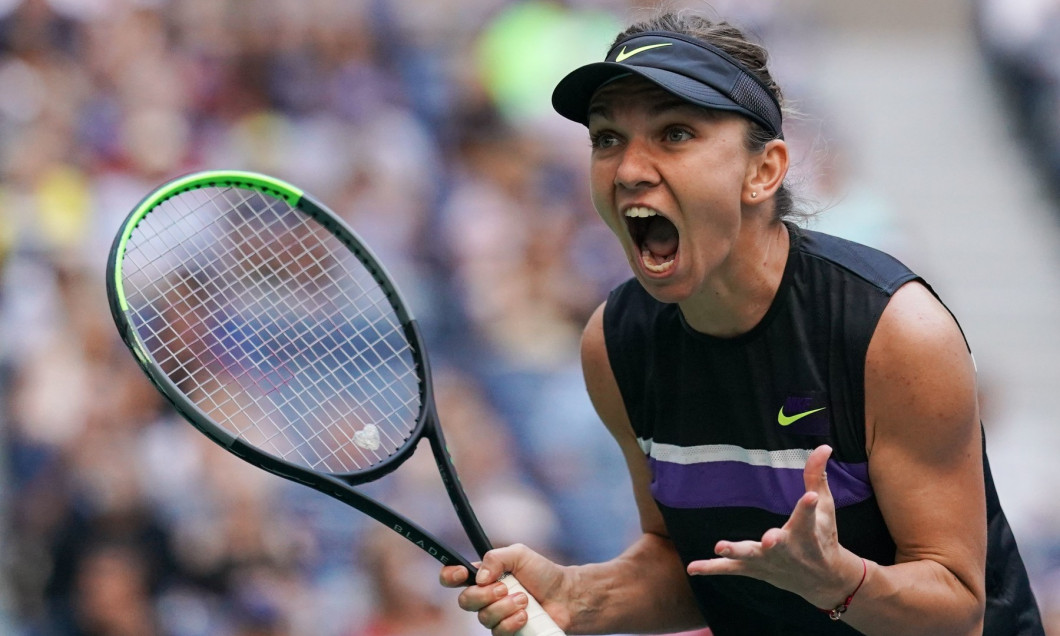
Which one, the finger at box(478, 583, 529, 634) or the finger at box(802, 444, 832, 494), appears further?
the finger at box(478, 583, 529, 634)

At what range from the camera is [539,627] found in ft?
8.45

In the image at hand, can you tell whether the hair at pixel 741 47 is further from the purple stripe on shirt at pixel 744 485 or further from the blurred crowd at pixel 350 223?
the blurred crowd at pixel 350 223

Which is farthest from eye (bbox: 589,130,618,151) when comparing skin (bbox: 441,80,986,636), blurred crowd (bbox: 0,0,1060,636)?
blurred crowd (bbox: 0,0,1060,636)

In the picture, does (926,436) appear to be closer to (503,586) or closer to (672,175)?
(672,175)

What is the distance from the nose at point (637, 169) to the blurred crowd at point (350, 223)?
2.93 meters

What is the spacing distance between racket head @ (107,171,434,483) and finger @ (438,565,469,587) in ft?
0.91

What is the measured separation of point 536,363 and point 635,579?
10.2 feet

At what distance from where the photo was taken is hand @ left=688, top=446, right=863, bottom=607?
2.06 m

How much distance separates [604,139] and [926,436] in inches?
31.9

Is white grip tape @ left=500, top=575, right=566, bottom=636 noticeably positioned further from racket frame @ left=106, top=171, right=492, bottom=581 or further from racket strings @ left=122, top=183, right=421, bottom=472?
racket strings @ left=122, top=183, right=421, bottom=472

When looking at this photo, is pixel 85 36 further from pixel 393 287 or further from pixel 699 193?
pixel 699 193

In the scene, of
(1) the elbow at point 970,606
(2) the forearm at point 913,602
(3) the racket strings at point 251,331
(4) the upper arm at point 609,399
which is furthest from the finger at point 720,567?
(3) the racket strings at point 251,331

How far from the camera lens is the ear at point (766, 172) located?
8.03 feet

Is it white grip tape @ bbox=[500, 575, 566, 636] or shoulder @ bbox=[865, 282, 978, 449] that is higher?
shoulder @ bbox=[865, 282, 978, 449]
